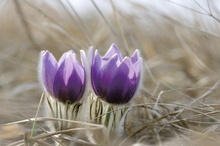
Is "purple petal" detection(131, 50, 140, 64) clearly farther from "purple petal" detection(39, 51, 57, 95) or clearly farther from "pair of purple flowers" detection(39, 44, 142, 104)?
"purple petal" detection(39, 51, 57, 95)

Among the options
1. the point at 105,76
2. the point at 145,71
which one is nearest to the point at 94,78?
the point at 105,76

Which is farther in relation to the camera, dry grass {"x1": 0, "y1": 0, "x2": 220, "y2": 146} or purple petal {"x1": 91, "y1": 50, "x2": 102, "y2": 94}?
dry grass {"x1": 0, "y1": 0, "x2": 220, "y2": 146}

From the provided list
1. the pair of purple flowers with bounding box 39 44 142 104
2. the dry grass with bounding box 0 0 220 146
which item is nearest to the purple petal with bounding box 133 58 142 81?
the pair of purple flowers with bounding box 39 44 142 104

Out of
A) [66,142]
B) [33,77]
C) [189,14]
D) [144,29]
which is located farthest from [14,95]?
[144,29]

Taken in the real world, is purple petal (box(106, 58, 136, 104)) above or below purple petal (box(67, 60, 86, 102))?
below

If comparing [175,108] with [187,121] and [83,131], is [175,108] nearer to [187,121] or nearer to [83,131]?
[187,121]

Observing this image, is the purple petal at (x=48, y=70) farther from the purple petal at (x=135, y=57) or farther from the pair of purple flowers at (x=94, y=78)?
the purple petal at (x=135, y=57)

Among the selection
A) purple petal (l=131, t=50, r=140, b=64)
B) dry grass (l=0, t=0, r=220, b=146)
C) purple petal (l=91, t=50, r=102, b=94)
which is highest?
purple petal (l=91, t=50, r=102, b=94)
